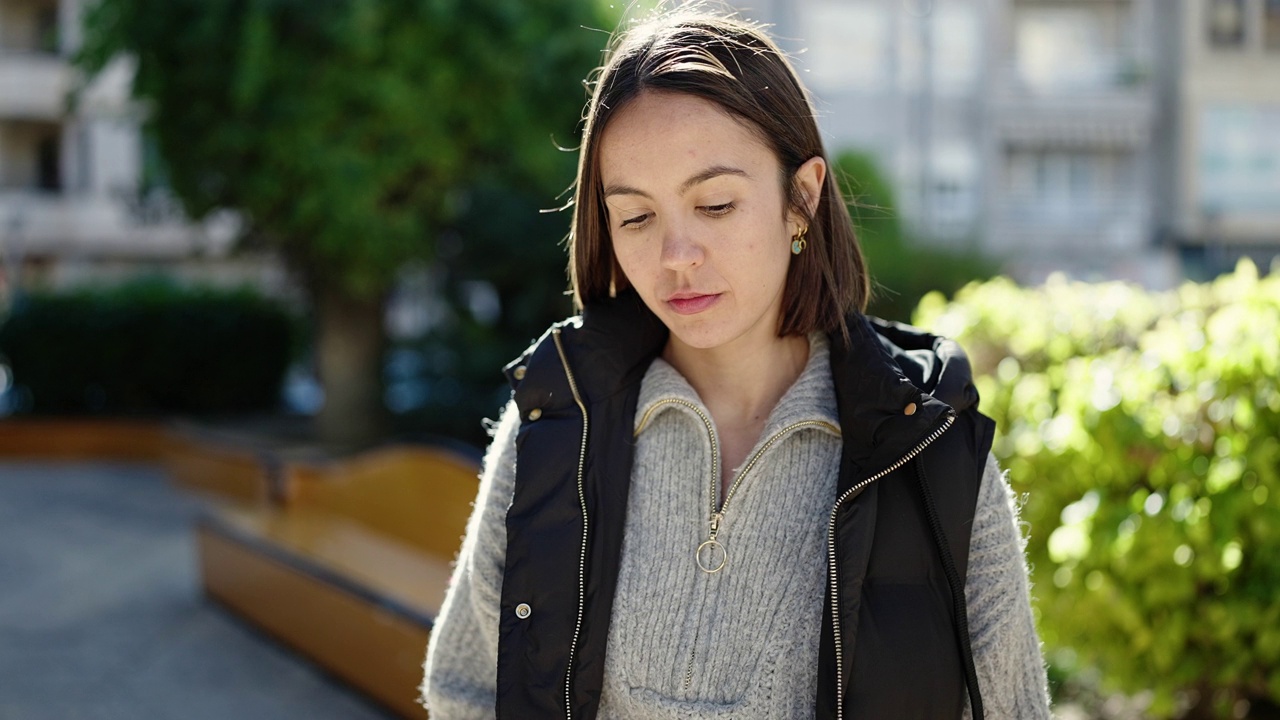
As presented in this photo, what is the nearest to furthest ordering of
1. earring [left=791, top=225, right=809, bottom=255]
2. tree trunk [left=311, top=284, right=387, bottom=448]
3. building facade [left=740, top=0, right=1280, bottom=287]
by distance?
earring [left=791, top=225, right=809, bottom=255] → tree trunk [left=311, top=284, right=387, bottom=448] → building facade [left=740, top=0, right=1280, bottom=287]

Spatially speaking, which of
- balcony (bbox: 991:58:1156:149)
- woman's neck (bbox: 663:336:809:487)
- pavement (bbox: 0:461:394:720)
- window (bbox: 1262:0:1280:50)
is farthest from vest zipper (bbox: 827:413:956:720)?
window (bbox: 1262:0:1280:50)

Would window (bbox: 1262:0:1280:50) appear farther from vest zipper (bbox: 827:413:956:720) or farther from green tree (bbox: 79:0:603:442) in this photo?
vest zipper (bbox: 827:413:956:720)

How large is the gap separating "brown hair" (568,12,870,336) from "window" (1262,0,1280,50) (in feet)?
85.9

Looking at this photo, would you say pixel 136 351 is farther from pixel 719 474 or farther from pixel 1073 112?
pixel 1073 112

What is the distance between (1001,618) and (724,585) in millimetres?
425

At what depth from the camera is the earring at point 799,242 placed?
1.92 meters

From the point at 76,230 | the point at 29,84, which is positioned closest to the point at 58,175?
the point at 76,230

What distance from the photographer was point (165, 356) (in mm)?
12234

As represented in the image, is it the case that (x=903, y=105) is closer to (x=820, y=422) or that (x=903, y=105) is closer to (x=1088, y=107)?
(x=1088, y=107)

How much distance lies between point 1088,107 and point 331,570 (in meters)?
24.6

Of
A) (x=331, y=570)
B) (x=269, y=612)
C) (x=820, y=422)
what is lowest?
(x=269, y=612)

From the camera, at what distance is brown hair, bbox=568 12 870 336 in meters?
1.79

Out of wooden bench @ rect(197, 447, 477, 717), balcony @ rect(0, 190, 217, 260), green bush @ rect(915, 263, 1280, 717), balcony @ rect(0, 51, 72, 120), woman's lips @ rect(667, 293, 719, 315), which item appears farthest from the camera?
balcony @ rect(0, 190, 217, 260)

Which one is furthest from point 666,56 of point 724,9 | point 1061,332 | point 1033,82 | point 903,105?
point 1033,82
